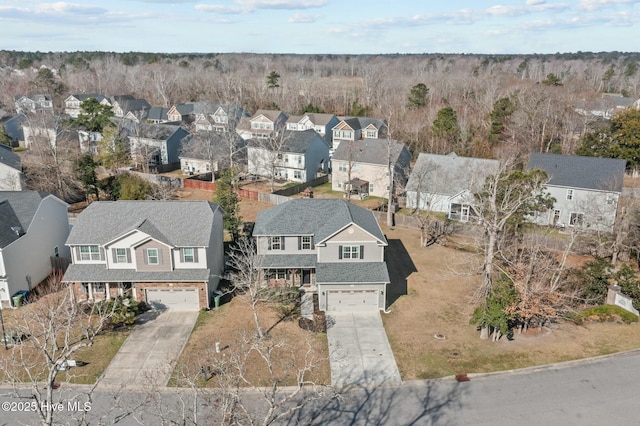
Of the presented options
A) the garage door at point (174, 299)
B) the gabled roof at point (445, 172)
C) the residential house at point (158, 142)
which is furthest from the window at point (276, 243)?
the residential house at point (158, 142)

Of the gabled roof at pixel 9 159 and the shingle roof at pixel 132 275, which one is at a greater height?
the gabled roof at pixel 9 159

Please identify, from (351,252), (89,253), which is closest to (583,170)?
(351,252)

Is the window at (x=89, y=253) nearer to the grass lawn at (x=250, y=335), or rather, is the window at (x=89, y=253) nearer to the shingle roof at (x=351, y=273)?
the grass lawn at (x=250, y=335)

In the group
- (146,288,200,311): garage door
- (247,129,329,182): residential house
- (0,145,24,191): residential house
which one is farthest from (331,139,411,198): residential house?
(0,145,24,191): residential house

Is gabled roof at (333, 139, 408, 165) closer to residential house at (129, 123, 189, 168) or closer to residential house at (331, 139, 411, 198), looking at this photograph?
residential house at (331, 139, 411, 198)

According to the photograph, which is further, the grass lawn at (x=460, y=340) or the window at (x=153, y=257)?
the window at (x=153, y=257)

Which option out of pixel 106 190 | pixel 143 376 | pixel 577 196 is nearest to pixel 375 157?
pixel 577 196
